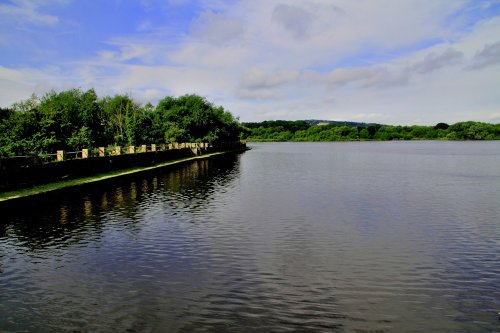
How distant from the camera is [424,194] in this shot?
74.6ft

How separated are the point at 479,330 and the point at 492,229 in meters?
8.83

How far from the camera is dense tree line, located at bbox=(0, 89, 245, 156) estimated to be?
32219 mm

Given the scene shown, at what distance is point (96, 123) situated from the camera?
77.5 meters

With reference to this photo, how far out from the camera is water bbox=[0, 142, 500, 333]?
7.16 metres

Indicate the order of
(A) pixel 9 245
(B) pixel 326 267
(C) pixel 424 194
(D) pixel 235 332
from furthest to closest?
(C) pixel 424 194 → (A) pixel 9 245 → (B) pixel 326 267 → (D) pixel 235 332

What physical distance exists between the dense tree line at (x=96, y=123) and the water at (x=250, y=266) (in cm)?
1632

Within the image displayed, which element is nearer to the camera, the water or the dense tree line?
the water

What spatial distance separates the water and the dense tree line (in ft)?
53.5

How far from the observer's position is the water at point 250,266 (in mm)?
7160

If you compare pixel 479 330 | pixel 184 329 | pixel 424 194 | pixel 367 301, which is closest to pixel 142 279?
pixel 184 329

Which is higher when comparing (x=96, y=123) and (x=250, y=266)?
(x=96, y=123)

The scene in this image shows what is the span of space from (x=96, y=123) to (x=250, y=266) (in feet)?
244

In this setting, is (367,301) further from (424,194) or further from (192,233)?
(424,194)

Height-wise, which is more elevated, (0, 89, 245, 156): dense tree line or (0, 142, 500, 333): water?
(0, 89, 245, 156): dense tree line
